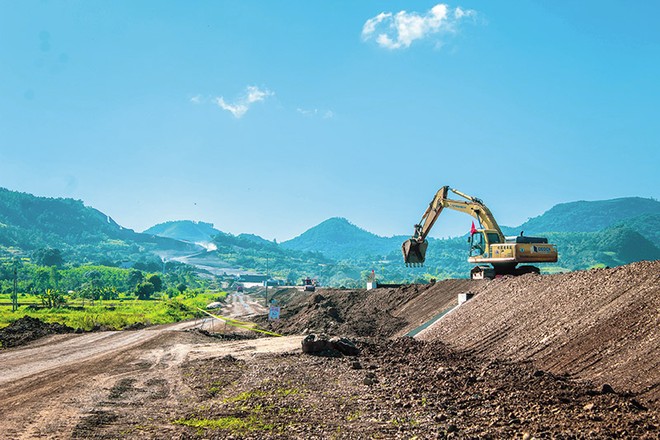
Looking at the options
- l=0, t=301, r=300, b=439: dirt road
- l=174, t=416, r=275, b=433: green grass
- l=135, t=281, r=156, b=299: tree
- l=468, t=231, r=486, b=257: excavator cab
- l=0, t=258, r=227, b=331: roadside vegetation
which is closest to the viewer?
l=174, t=416, r=275, b=433: green grass

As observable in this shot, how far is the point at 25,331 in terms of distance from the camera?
39.1 m

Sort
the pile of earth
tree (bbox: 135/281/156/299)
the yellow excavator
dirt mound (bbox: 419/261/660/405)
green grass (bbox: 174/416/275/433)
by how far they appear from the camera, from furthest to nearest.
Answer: tree (bbox: 135/281/156/299), the yellow excavator, dirt mound (bbox: 419/261/660/405), green grass (bbox: 174/416/275/433), the pile of earth

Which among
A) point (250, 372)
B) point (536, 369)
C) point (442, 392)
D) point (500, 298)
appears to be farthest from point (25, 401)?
point (500, 298)

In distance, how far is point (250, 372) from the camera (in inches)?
863

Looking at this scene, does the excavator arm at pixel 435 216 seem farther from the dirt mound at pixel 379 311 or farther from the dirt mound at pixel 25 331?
the dirt mound at pixel 25 331

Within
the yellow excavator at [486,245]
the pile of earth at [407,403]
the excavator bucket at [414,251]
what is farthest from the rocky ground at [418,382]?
the excavator bucket at [414,251]

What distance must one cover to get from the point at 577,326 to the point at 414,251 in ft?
76.2

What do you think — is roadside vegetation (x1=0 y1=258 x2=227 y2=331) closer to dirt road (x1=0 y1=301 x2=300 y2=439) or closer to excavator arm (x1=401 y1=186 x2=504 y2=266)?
dirt road (x1=0 y1=301 x2=300 y2=439)

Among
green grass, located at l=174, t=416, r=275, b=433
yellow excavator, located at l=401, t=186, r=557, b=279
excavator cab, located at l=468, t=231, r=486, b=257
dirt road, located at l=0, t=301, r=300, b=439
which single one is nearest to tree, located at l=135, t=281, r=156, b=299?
dirt road, located at l=0, t=301, r=300, b=439

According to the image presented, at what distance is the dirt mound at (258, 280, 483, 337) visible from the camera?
3594 centimetres

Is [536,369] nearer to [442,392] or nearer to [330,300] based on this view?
[442,392]

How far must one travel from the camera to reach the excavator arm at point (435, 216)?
39.5 meters

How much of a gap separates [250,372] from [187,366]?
13.8 ft

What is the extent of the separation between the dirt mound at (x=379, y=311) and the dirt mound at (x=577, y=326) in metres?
5.21
